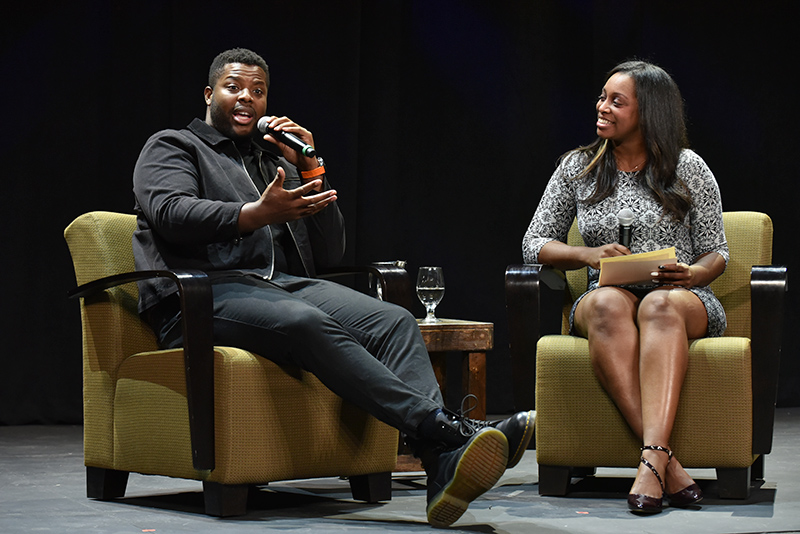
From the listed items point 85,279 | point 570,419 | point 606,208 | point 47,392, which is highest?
point 606,208

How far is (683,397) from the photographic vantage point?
8.50 feet

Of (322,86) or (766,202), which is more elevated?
(322,86)

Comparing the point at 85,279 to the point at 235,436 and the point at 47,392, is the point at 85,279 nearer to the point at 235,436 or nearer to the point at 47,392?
the point at 235,436

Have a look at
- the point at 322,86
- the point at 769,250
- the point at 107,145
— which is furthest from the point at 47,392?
the point at 769,250

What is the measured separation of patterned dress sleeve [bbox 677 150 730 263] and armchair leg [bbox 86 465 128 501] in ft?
5.53

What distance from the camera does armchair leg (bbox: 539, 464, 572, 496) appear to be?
106 inches

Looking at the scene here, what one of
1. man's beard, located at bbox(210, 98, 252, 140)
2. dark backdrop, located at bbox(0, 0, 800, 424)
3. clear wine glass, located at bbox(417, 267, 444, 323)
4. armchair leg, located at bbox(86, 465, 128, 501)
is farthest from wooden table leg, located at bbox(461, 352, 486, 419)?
dark backdrop, located at bbox(0, 0, 800, 424)

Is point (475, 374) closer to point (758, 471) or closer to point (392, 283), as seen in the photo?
point (392, 283)

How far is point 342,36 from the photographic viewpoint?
447 cm

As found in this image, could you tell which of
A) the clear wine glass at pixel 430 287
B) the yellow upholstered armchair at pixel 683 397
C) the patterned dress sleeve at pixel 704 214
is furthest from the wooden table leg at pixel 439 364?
the patterned dress sleeve at pixel 704 214

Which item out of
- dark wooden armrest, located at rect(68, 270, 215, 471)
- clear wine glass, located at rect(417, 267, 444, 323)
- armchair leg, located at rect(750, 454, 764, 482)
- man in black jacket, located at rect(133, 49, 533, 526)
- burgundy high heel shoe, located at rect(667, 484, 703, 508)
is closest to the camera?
man in black jacket, located at rect(133, 49, 533, 526)

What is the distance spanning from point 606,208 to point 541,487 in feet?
2.62

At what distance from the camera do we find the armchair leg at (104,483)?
2.62m

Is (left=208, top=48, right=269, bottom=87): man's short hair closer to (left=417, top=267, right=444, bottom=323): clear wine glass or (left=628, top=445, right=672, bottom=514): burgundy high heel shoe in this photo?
(left=417, top=267, right=444, bottom=323): clear wine glass
